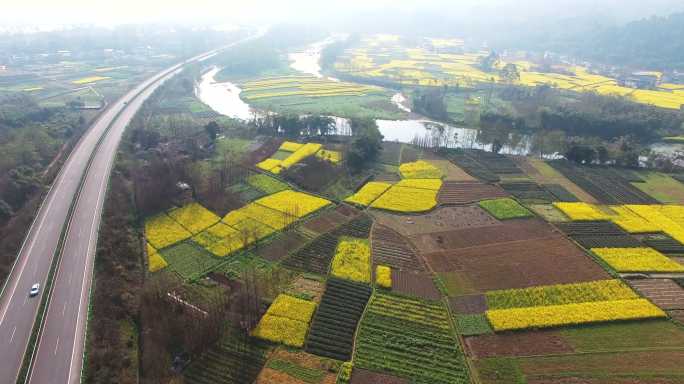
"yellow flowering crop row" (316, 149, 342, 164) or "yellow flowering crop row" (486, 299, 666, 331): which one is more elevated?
"yellow flowering crop row" (316, 149, 342, 164)

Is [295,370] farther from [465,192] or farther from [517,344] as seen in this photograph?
[465,192]

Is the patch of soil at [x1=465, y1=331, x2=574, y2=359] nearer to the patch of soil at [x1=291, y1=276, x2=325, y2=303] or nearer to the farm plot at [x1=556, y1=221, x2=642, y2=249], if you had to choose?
the patch of soil at [x1=291, y1=276, x2=325, y2=303]

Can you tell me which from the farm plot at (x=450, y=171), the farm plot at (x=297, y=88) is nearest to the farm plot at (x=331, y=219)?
the farm plot at (x=450, y=171)

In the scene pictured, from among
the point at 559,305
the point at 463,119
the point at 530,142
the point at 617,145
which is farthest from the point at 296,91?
the point at 559,305

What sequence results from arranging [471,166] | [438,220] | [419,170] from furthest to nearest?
[471,166]
[419,170]
[438,220]

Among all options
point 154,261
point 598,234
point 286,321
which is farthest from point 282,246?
point 598,234

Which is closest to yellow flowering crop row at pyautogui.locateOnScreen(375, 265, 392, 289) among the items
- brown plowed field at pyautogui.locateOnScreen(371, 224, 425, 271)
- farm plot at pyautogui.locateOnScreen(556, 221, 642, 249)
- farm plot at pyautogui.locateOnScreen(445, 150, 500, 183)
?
brown plowed field at pyautogui.locateOnScreen(371, 224, 425, 271)
